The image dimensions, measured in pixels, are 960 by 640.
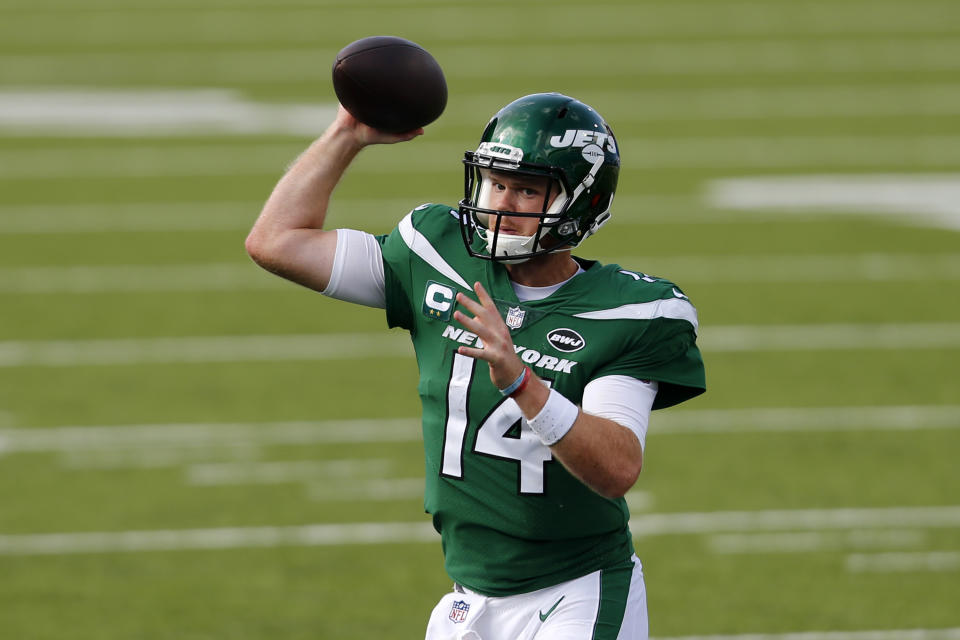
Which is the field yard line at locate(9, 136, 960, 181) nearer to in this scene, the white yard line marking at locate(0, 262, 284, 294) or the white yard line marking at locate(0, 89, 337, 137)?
the white yard line marking at locate(0, 89, 337, 137)

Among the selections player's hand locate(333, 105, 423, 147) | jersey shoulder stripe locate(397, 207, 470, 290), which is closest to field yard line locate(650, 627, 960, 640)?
jersey shoulder stripe locate(397, 207, 470, 290)

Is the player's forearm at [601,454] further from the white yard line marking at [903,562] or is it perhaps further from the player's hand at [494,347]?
the white yard line marking at [903,562]

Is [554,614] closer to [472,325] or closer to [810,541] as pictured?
[472,325]

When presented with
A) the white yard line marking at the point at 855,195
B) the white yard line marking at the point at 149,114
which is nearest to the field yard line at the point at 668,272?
the white yard line marking at the point at 855,195

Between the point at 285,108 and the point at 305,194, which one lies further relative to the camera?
the point at 285,108

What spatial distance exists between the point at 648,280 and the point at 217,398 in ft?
16.3

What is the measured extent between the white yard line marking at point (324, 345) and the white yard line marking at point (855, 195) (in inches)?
98.2

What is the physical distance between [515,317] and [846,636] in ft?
8.99

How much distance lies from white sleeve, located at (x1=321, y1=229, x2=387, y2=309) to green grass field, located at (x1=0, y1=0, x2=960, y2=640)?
7.71 feet

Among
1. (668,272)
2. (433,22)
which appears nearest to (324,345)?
(668,272)

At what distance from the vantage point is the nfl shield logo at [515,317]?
3393 mm

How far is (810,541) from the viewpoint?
6.38 m

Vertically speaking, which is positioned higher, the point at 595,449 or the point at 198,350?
the point at 595,449

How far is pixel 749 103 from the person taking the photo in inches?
588
